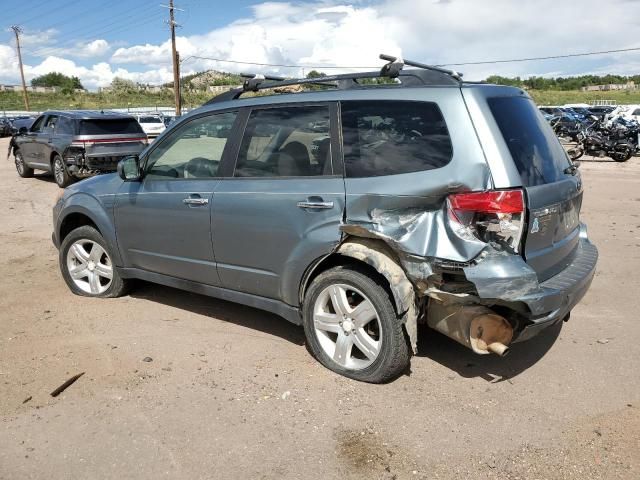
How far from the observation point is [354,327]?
3637mm

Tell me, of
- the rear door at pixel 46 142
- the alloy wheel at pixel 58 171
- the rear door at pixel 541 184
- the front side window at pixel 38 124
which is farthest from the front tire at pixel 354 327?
the front side window at pixel 38 124

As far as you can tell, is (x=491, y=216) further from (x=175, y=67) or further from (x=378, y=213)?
(x=175, y=67)

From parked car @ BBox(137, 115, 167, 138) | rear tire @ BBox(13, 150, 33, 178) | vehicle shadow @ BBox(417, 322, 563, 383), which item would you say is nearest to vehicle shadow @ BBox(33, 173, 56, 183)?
rear tire @ BBox(13, 150, 33, 178)

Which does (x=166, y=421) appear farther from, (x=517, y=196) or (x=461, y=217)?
(x=517, y=196)

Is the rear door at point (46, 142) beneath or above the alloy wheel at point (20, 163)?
above

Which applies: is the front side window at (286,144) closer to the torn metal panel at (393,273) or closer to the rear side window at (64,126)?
the torn metal panel at (393,273)

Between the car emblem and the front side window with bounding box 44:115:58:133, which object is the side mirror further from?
the front side window with bounding box 44:115:58:133

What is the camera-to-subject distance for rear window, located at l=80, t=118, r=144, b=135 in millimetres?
13195

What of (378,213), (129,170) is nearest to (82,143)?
(129,170)

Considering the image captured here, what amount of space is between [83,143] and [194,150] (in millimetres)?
9675

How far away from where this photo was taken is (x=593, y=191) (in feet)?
38.8

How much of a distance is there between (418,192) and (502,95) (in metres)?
0.88

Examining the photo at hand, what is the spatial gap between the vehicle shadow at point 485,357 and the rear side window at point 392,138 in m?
1.44

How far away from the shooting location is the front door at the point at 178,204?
14.1ft
